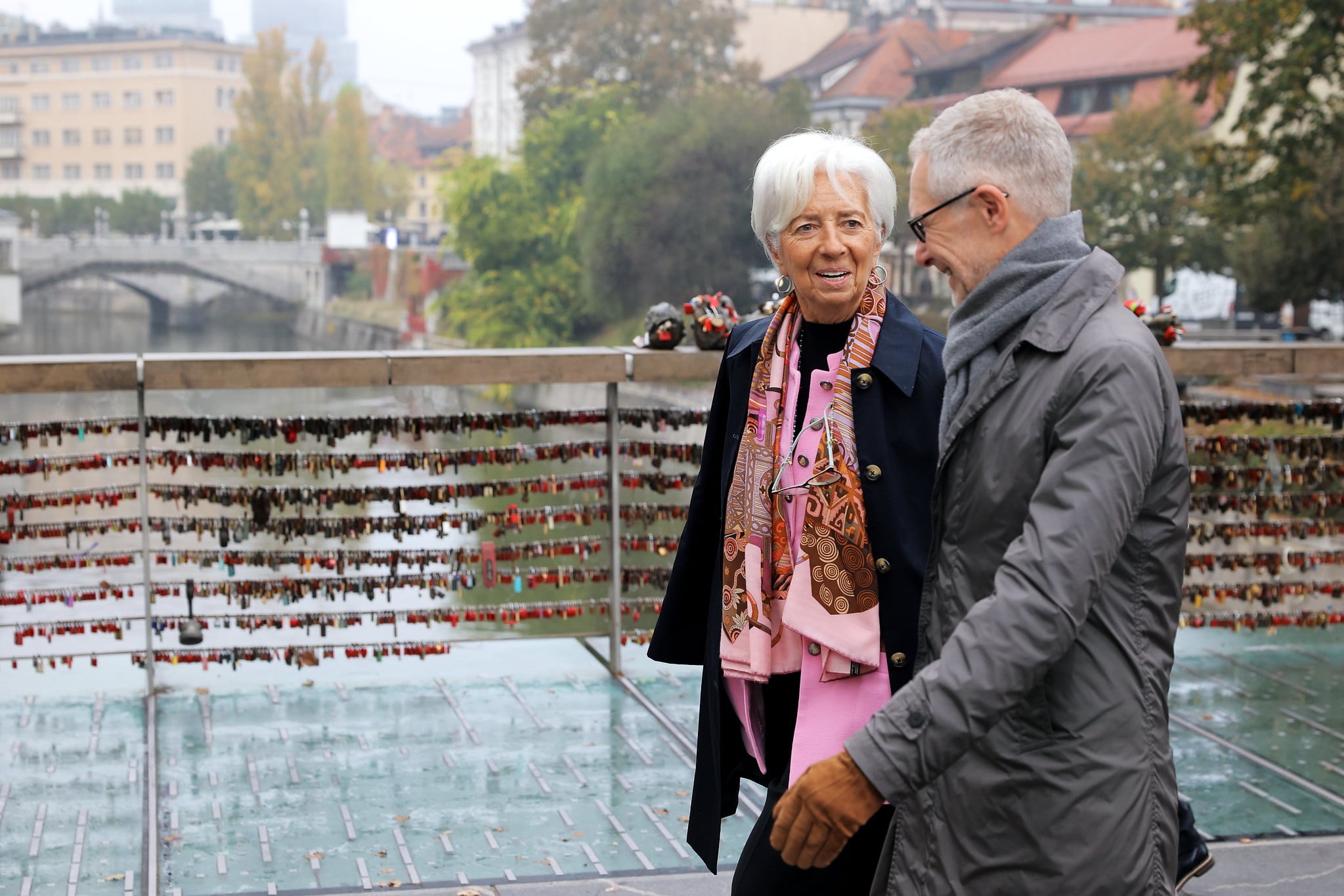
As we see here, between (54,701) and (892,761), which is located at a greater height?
(892,761)

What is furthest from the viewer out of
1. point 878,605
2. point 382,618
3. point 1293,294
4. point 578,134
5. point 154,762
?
point 578,134

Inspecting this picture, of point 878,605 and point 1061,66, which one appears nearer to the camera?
point 878,605

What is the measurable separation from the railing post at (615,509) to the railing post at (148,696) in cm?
156

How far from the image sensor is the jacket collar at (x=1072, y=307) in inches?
76.3

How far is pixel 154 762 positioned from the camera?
4602 millimetres

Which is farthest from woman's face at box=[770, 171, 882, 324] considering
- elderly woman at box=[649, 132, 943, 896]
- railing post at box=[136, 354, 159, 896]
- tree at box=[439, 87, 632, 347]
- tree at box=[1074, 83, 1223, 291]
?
tree at box=[439, 87, 632, 347]

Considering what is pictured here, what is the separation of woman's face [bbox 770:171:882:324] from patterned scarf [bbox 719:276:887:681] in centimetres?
6

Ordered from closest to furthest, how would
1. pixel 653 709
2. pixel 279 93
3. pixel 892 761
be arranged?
pixel 892 761
pixel 653 709
pixel 279 93

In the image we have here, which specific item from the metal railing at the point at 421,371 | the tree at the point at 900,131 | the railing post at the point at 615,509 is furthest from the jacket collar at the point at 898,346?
the tree at the point at 900,131

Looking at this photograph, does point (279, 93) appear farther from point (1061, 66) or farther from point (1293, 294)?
point (1293, 294)

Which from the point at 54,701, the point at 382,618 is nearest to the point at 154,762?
the point at 54,701

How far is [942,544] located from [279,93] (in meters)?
105

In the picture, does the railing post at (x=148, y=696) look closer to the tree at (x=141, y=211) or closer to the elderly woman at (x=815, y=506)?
the elderly woman at (x=815, y=506)

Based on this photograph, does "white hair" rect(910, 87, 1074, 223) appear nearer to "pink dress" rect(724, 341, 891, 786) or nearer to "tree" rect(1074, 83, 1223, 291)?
"pink dress" rect(724, 341, 891, 786)
